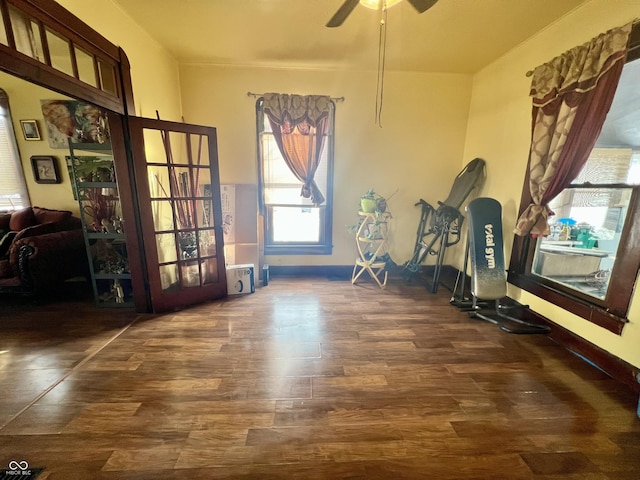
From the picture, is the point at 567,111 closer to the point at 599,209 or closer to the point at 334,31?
the point at 599,209

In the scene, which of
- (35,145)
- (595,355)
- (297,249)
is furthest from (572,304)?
(35,145)

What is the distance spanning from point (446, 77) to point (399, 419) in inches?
146

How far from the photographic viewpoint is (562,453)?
1283 millimetres

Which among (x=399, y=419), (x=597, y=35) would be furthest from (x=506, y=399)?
(x=597, y=35)

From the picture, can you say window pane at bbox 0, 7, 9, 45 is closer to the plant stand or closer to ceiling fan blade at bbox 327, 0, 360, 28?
ceiling fan blade at bbox 327, 0, 360, 28

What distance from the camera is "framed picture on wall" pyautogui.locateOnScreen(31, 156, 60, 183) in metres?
3.22

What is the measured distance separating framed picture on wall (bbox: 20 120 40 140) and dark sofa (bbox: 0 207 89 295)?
2.89 ft

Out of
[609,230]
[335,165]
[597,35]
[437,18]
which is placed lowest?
[609,230]

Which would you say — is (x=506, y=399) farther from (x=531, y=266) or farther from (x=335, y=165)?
(x=335, y=165)

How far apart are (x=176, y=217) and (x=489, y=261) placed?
3081mm

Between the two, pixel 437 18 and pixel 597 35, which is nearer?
pixel 597 35

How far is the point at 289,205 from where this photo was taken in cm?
352

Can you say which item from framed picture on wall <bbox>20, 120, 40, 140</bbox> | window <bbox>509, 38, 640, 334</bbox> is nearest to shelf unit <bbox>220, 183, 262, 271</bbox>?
framed picture on wall <bbox>20, 120, 40, 140</bbox>

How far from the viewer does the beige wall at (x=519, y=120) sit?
178 centimetres
